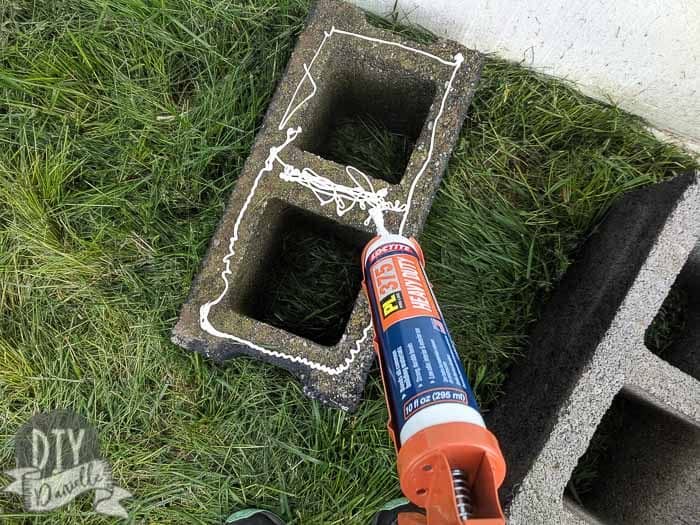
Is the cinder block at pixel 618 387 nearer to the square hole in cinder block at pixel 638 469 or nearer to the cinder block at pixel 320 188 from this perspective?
→ the square hole in cinder block at pixel 638 469

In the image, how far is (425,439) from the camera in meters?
0.78

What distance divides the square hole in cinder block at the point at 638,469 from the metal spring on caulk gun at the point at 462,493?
691 mm

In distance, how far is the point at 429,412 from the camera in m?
0.82

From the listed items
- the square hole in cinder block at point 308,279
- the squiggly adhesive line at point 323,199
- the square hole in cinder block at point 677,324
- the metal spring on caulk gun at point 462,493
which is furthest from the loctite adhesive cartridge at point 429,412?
the square hole in cinder block at point 677,324

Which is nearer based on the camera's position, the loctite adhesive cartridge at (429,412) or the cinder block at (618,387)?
the loctite adhesive cartridge at (429,412)

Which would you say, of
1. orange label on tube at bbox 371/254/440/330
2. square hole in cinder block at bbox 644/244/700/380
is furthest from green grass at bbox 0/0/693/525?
orange label on tube at bbox 371/254/440/330

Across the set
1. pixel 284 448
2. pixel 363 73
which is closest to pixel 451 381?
pixel 284 448

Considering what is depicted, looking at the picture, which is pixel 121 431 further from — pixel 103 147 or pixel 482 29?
pixel 482 29

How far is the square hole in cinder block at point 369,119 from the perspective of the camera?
5.15 ft

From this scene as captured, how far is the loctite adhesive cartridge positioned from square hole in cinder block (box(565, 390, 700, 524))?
0.71 meters

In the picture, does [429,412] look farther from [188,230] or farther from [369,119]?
[369,119]

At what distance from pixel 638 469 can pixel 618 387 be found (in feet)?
1.35

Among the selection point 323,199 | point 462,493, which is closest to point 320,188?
point 323,199

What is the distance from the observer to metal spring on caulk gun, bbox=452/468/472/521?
765 millimetres
